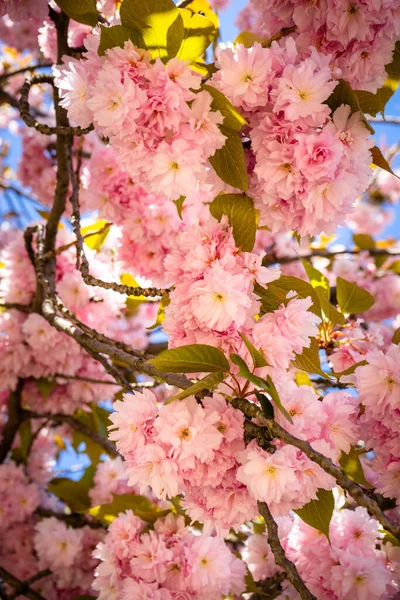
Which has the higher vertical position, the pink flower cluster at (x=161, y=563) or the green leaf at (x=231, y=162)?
the green leaf at (x=231, y=162)

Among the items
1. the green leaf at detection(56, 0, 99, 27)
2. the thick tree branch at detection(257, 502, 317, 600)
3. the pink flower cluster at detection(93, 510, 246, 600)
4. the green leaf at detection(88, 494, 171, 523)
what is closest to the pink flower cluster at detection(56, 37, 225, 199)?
the green leaf at detection(56, 0, 99, 27)

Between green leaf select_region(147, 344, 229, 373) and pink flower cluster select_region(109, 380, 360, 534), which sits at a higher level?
green leaf select_region(147, 344, 229, 373)

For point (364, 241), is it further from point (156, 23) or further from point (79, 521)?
point (156, 23)

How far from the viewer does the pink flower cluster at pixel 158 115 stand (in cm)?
87

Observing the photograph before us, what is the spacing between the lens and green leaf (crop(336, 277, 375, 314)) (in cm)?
170

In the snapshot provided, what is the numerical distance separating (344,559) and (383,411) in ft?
1.72

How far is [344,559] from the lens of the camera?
4.36 ft

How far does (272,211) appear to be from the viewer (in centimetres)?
98

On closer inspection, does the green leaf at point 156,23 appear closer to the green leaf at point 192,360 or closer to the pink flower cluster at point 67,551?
the green leaf at point 192,360

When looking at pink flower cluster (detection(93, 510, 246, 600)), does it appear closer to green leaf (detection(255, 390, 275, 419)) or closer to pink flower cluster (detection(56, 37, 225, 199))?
green leaf (detection(255, 390, 275, 419))

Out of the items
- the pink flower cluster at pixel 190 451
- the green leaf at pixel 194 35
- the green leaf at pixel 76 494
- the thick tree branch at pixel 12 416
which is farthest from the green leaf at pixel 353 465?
the thick tree branch at pixel 12 416

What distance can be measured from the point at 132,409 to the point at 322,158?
0.51 m

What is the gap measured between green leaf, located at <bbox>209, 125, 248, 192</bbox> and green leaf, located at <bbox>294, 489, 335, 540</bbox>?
56cm

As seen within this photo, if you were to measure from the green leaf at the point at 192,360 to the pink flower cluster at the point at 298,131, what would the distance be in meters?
0.31
